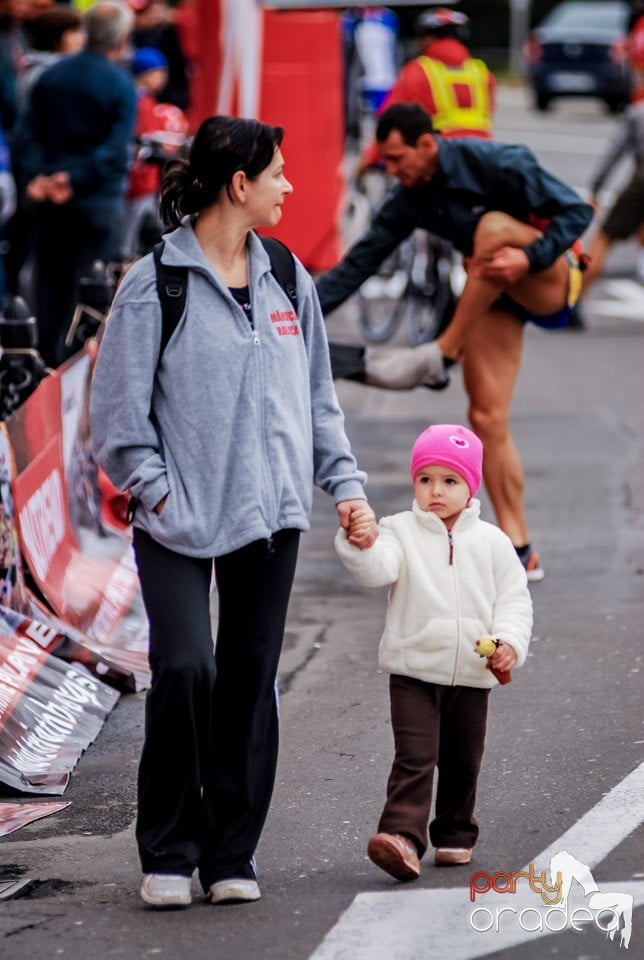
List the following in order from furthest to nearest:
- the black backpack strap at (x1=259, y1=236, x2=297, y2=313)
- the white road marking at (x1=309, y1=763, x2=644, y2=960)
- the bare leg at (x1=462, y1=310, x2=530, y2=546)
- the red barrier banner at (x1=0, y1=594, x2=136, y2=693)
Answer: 1. the bare leg at (x1=462, y1=310, x2=530, y2=546)
2. the red barrier banner at (x1=0, y1=594, x2=136, y2=693)
3. the black backpack strap at (x1=259, y1=236, x2=297, y2=313)
4. the white road marking at (x1=309, y1=763, x2=644, y2=960)

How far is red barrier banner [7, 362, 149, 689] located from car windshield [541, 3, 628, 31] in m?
30.2

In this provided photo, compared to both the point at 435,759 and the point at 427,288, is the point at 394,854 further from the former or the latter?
the point at 427,288

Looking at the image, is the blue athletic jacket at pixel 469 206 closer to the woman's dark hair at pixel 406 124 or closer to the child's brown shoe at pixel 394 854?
the woman's dark hair at pixel 406 124

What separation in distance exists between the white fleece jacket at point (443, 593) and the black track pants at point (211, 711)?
26 cm

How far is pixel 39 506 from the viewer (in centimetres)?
713

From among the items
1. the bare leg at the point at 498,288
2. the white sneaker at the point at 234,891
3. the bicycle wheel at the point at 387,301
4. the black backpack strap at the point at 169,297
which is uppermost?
the black backpack strap at the point at 169,297

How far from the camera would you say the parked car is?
118 ft

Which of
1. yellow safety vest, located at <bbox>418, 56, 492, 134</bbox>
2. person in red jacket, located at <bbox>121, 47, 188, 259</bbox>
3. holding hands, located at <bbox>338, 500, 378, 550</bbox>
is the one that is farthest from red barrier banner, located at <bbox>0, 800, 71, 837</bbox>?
yellow safety vest, located at <bbox>418, 56, 492, 134</bbox>

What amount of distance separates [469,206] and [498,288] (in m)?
0.35

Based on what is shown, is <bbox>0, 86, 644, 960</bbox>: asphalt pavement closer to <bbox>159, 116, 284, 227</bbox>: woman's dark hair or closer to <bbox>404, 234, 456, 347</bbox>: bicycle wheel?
<bbox>159, 116, 284, 227</bbox>: woman's dark hair

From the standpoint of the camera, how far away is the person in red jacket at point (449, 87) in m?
13.0

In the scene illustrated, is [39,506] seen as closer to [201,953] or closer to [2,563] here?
[2,563]

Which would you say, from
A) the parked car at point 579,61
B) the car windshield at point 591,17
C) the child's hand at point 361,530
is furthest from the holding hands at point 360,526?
the car windshield at point 591,17

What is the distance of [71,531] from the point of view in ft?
25.0
